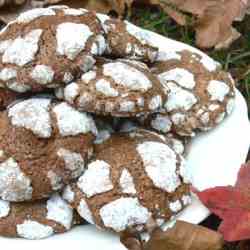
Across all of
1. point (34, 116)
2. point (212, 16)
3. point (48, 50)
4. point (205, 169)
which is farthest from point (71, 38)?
point (212, 16)

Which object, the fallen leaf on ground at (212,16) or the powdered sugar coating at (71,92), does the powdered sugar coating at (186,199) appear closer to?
the powdered sugar coating at (71,92)

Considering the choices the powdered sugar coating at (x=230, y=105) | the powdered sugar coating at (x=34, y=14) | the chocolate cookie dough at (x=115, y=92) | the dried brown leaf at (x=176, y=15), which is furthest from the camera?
the dried brown leaf at (x=176, y=15)

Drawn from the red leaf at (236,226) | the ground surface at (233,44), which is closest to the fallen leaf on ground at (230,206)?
the red leaf at (236,226)

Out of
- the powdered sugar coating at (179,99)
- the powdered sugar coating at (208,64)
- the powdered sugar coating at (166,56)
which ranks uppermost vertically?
the powdered sugar coating at (166,56)

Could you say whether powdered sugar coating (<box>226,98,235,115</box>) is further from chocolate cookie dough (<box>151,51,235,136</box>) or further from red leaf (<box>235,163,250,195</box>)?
red leaf (<box>235,163,250,195</box>)

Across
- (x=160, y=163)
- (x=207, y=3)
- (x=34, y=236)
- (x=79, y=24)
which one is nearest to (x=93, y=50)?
(x=79, y=24)

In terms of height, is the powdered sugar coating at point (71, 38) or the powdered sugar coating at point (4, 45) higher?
the powdered sugar coating at point (71, 38)

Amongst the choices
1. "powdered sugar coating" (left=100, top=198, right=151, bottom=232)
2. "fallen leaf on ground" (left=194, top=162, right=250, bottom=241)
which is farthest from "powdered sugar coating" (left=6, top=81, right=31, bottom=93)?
"fallen leaf on ground" (left=194, top=162, right=250, bottom=241)

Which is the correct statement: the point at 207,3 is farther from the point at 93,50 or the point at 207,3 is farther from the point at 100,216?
the point at 100,216
